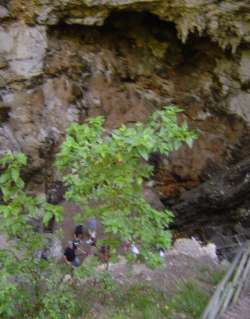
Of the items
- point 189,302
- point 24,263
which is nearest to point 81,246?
point 189,302

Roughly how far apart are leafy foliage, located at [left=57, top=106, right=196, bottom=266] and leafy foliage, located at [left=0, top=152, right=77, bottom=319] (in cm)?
40

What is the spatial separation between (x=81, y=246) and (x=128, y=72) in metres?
3.76

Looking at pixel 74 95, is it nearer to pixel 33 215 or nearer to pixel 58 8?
pixel 58 8

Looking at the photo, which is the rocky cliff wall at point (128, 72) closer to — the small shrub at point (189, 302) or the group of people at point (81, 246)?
the group of people at point (81, 246)

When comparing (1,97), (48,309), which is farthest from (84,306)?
(1,97)

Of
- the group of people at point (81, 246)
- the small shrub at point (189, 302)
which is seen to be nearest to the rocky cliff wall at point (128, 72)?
the group of people at point (81, 246)

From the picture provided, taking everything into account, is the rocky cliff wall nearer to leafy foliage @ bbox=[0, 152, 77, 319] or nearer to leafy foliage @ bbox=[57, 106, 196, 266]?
leafy foliage @ bbox=[0, 152, 77, 319]

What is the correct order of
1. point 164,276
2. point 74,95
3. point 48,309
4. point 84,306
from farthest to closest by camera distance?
point 74,95 → point 164,276 → point 84,306 → point 48,309

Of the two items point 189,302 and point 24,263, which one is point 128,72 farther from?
point 24,263

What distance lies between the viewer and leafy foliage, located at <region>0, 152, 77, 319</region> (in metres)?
5.42

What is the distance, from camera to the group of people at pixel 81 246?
19.9 ft

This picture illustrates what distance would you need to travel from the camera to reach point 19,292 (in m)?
5.78

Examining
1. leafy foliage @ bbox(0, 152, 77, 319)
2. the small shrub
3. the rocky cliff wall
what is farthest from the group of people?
the rocky cliff wall

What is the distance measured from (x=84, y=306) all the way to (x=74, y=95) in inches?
213
